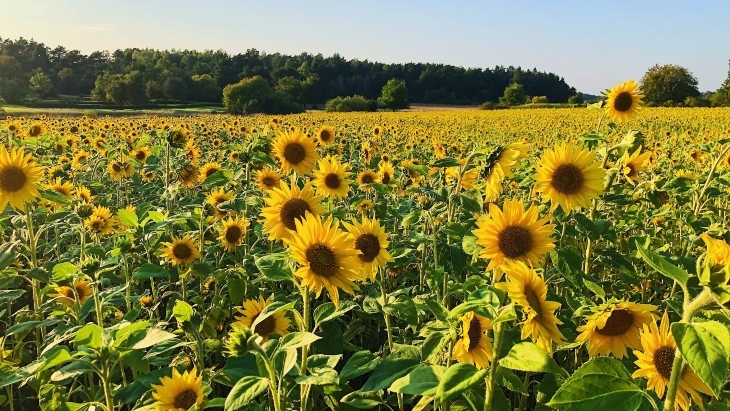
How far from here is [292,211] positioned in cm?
226

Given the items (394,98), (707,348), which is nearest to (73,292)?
(707,348)

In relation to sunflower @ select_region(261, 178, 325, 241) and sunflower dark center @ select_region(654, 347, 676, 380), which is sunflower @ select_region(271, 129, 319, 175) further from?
sunflower dark center @ select_region(654, 347, 676, 380)

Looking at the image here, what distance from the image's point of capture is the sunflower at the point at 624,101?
3.69 m

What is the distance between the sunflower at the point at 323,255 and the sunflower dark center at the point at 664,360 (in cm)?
96

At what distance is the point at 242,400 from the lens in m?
1.50

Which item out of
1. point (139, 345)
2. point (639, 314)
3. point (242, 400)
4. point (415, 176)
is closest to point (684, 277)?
point (639, 314)

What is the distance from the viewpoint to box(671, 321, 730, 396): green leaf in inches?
37.8

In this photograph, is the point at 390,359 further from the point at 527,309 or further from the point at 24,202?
the point at 24,202

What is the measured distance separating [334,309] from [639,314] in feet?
3.58

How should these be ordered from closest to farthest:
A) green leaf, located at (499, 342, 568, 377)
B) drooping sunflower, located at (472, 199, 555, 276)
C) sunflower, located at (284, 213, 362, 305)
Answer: green leaf, located at (499, 342, 568, 377) < sunflower, located at (284, 213, 362, 305) < drooping sunflower, located at (472, 199, 555, 276)

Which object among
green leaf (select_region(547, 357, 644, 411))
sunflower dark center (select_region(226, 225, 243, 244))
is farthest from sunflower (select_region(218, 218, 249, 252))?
green leaf (select_region(547, 357, 644, 411))

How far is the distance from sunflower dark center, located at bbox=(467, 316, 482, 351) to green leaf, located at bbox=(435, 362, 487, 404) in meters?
0.45

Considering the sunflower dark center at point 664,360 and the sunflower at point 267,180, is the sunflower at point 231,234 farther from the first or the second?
the sunflower dark center at point 664,360

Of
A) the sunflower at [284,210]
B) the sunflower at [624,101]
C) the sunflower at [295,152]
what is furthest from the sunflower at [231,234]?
the sunflower at [624,101]
